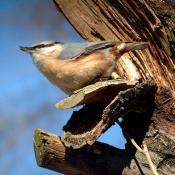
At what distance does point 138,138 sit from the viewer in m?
2.92

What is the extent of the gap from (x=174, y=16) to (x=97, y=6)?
0.46 meters

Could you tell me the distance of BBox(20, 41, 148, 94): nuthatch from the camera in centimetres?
306

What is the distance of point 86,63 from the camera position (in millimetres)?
3064

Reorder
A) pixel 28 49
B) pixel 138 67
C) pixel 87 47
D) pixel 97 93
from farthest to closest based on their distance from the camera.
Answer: pixel 28 49, pixel 138 67, pixel 87 47, pixel 97 93

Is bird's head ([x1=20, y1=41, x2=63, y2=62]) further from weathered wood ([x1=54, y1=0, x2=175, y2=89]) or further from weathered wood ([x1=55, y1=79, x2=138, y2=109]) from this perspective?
weathered wood ([x1=55, y1=79, x2=138, y2=109])

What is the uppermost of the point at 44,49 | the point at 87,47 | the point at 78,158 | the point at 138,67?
the point at 44,49

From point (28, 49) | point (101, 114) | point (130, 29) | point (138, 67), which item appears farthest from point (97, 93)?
point (28, 49)

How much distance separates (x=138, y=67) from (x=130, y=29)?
0.71 feet

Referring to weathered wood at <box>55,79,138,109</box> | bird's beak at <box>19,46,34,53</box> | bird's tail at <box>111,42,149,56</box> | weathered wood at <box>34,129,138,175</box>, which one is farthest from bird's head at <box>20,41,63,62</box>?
weathered wood at <box>34,129,138,175</box>

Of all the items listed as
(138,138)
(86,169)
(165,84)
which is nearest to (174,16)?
(165,84)

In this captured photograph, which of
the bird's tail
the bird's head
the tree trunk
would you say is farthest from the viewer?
the bird's head

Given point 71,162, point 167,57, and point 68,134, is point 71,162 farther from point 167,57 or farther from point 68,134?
point 167,57

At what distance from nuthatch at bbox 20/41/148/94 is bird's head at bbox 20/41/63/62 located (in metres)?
0.10

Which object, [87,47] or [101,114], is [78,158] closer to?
[101,114]
